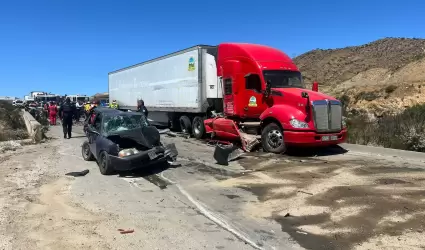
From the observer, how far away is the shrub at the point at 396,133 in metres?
13.1

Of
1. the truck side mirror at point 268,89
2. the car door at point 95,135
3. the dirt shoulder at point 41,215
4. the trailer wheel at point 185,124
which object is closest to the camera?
the dirt shoulder at point 41,215

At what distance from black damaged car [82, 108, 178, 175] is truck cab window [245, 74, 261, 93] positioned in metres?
3.97

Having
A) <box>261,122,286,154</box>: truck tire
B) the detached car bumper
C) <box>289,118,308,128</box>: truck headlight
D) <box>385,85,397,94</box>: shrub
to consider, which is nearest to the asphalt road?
the detached car bumper

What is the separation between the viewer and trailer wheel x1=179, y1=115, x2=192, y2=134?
715 inches

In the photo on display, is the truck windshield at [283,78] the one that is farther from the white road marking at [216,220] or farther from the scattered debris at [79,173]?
the scattered debris at [79,173]

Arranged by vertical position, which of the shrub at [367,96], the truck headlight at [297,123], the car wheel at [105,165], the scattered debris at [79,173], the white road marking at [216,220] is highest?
the shrub at [367,96]

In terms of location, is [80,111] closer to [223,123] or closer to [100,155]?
[223,123]

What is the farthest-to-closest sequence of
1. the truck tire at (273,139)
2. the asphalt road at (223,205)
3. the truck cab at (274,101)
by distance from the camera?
the truck tire at (273,139) → the truck cab at (274,101) → the asphalt road at (223,205)

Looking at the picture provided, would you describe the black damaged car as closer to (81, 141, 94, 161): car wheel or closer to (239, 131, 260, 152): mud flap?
(81, 141, 94, 161): car wheel

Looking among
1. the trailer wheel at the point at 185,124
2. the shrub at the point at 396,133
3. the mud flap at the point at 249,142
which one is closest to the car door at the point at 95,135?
the mud flap at the point at 249,142

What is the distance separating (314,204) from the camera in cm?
709

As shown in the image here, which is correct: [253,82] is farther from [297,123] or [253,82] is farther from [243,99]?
[297,123]

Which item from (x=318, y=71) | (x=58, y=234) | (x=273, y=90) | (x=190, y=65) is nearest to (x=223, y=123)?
(x=273, y=90)

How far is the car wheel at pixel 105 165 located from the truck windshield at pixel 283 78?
5.78 meters
